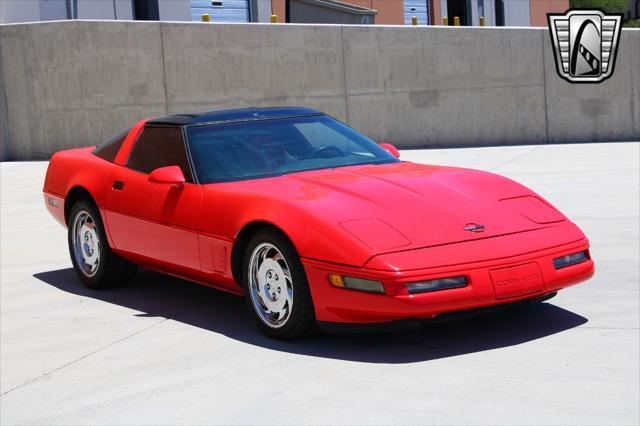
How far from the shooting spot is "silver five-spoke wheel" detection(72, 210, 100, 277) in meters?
7.48

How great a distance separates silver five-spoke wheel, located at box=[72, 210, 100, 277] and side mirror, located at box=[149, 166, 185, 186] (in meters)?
1.08

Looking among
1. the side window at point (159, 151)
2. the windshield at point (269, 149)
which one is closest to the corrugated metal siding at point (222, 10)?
the side window at point (159, 151)

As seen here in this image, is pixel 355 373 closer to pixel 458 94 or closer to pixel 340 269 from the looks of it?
pixel 340 269

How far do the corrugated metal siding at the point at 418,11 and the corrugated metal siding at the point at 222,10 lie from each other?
26.9 ft

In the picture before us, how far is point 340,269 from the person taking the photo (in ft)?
17.6

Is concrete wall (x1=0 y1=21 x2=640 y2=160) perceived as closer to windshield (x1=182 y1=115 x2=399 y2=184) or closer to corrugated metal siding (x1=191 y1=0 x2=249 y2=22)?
corrugated metal siding (x1=191 y1=0 x2=249 y2=22)

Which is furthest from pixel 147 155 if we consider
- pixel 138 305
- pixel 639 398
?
pixel 639 398

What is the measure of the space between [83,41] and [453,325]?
12.4m

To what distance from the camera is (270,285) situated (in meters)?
5.81

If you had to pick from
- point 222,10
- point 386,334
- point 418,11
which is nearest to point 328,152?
point 386,334

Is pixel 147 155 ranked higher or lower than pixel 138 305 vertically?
higher

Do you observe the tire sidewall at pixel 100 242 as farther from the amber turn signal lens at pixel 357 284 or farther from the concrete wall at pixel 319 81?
the concrete wall at pixel 319 81

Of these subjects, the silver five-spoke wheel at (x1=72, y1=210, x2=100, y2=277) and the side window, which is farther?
the silver five-spoke wheel at (x1=72, y1=210, x2=100, y2=277)

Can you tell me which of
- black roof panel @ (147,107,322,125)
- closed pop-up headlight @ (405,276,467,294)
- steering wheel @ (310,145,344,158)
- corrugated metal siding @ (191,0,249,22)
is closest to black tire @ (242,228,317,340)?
closed pop-up headlight @ (405,276,467,294)
